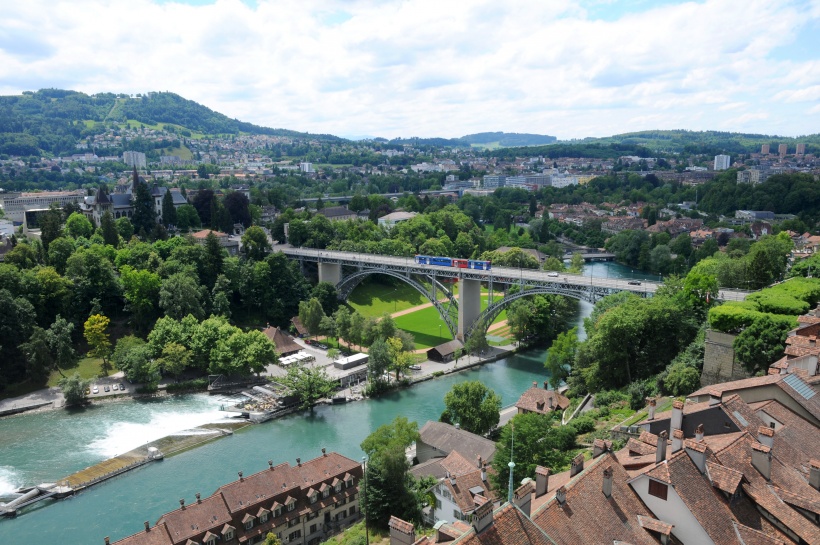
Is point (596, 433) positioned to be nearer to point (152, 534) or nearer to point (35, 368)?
point (152, 534)

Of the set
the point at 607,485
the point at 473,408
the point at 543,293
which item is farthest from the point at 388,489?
the point at 543,293

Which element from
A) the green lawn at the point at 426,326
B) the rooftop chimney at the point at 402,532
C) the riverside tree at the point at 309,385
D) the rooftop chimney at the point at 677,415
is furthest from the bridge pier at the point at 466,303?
the rooftop chimney at the point at 402,532

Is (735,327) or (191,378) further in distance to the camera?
(191,378)

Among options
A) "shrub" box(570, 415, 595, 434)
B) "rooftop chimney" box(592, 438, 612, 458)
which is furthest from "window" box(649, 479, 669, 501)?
"shrub" box(570, 415, 595, 434)

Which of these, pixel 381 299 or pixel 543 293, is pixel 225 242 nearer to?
pixel 381 299

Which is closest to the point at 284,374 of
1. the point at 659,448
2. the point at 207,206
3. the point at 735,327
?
the point at 735,327
